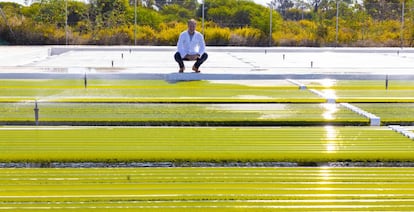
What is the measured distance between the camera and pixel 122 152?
5.19 m

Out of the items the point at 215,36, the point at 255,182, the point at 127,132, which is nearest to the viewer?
the point at 255,182

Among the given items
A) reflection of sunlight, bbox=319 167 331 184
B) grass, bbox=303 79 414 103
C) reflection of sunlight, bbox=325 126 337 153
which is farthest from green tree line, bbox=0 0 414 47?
reflection of sunlight, bbox=319 167 331 184

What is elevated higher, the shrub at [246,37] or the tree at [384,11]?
the tree at [384,11]

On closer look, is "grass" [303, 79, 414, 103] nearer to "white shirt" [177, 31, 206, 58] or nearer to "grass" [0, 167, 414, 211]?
"white shirt" [177, 31, 206, 58]

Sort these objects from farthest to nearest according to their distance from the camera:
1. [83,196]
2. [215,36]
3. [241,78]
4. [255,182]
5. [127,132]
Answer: [215,36] → [241,78] → [127,132] → [255,182] → [83,196]

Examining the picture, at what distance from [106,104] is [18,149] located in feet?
9.16

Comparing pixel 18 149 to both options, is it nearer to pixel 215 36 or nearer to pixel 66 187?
pixel 66 187

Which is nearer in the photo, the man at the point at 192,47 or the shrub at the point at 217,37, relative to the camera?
the man at the point at 192,47

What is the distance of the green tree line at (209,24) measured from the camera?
2544 cm

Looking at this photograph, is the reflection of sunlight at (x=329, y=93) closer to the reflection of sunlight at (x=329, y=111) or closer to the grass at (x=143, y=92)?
the grass at (x=143, y=92)

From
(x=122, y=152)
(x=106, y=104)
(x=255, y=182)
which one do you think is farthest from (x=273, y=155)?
(x=106, y=104)

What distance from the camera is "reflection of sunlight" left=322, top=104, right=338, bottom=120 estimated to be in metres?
7.07

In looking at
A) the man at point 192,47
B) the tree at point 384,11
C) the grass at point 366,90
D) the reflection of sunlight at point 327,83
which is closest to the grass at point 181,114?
the grass at point 366,90

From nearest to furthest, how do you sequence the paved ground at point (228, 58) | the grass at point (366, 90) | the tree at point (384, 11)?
1. the grass at point (366, 90)
2. the paved ground at point (228, 58)
3. the tree at point (384, 11)
